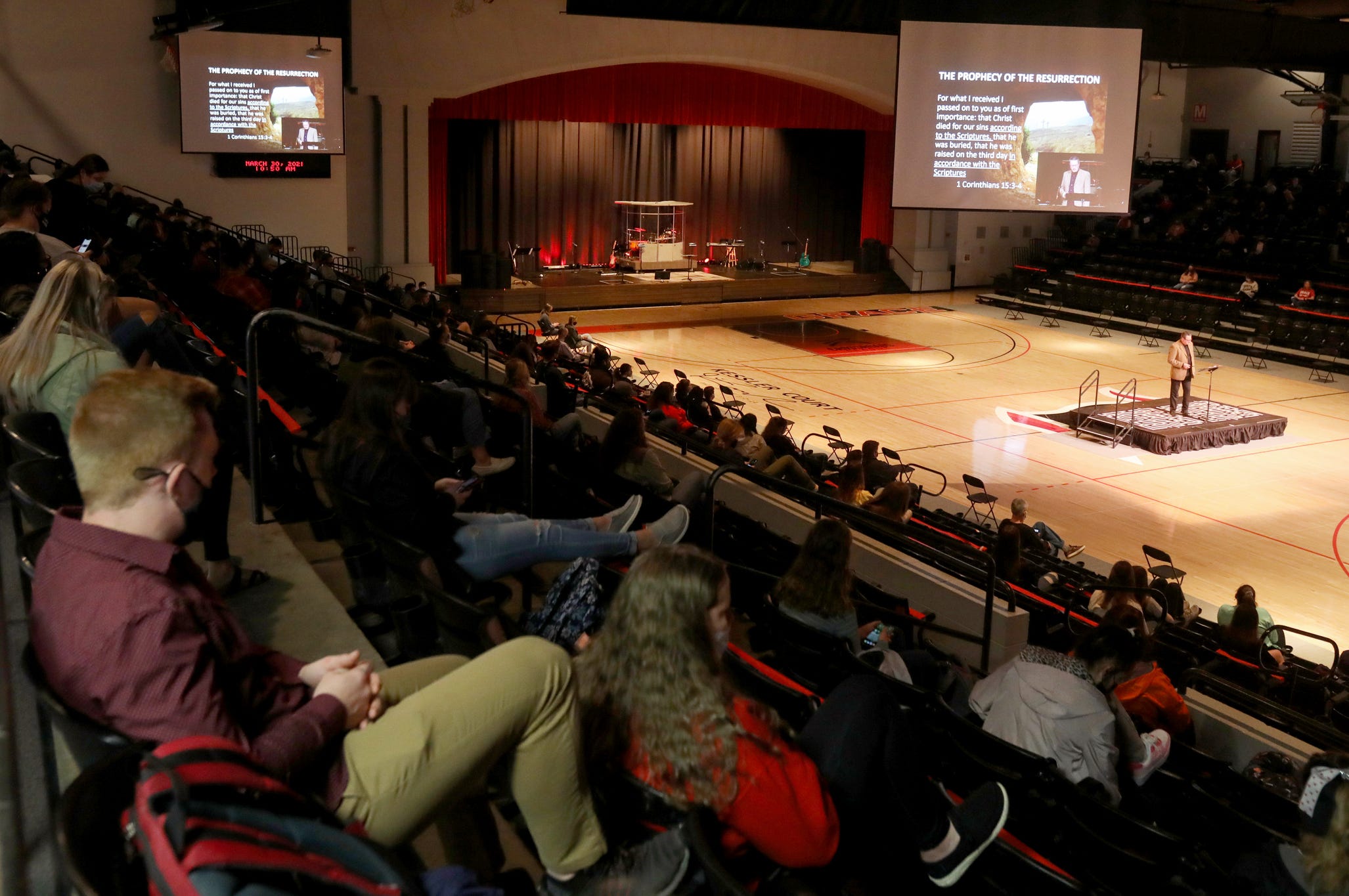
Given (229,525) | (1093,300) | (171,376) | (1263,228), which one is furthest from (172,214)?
(1263,228)

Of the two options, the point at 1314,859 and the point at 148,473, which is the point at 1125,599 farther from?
the point at 148,473

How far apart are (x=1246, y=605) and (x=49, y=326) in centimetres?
664

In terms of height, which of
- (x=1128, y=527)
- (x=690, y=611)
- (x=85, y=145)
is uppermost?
(x=85, y=145)

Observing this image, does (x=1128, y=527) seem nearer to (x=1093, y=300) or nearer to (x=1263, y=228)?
(x=1093, y=300)

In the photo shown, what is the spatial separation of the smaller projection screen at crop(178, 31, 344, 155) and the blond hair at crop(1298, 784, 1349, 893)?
1714 cm

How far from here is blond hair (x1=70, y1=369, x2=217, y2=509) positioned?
6.59 ft

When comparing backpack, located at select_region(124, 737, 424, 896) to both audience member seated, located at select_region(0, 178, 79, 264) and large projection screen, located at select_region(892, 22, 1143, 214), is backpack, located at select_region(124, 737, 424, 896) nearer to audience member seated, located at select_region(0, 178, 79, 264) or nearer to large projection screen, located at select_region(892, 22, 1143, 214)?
audience member seated, located at select_region(0, 178, 79, 264)

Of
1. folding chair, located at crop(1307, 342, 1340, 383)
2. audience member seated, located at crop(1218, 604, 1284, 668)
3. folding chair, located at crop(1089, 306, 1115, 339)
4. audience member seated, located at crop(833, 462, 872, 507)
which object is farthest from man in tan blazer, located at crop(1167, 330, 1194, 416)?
audience member seated, located at crop(833, 462, 872, 507)

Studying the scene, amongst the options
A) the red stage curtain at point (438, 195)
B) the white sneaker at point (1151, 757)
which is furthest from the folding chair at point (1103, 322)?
the white sneaker at point (1151, 757)

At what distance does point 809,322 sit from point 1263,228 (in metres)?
10.2

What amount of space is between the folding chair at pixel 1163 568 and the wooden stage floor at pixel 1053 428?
1.41 feet

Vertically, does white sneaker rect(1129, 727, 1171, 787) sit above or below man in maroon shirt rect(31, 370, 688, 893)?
below

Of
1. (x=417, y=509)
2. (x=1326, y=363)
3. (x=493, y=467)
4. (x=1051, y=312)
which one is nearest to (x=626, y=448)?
(x=493, y=467)

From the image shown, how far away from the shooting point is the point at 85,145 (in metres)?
17.0
